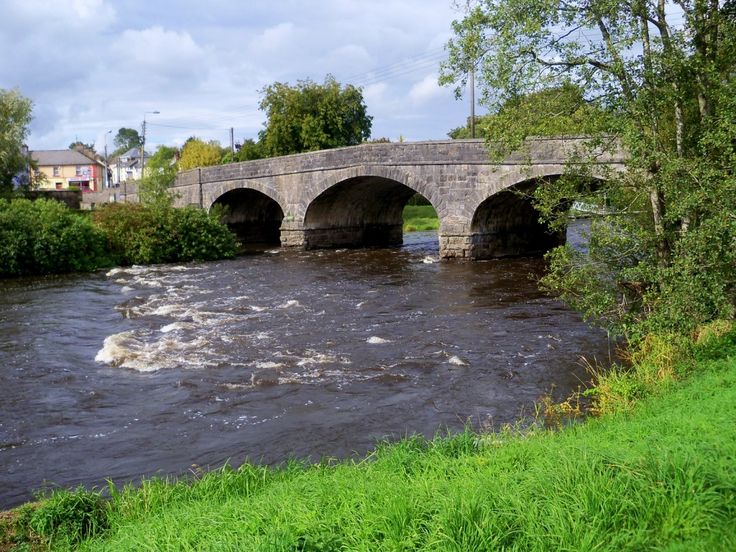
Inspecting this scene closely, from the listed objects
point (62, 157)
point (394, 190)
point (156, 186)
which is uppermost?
point (62, 157)

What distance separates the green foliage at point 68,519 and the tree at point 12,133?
41.3 m

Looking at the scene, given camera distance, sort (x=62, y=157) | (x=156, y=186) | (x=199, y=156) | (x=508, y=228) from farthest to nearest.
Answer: (x=62, y=157) < (x=199, y=156) < (x=156, y=186) < (x=508, y=228)

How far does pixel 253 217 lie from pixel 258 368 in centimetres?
3387

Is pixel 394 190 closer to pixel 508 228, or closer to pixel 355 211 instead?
pixel 355 211

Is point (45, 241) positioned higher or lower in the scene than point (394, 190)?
lower

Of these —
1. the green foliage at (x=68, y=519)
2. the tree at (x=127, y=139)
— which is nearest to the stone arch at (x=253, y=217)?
the green foliage at (x=68, y=519)

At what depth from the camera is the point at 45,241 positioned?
87.2ft

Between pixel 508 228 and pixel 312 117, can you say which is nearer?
pixel 508 228

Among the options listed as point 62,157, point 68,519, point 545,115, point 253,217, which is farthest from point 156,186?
point 62,157

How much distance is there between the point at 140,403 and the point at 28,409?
1.61m

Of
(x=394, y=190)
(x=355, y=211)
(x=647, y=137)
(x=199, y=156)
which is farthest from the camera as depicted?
(x=199, y=156)

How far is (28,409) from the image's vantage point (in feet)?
35.2

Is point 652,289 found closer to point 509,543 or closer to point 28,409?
point 509,543

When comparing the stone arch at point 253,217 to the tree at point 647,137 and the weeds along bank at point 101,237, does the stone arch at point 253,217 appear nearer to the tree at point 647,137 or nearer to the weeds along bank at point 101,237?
the weeds along bank at point 101,237
